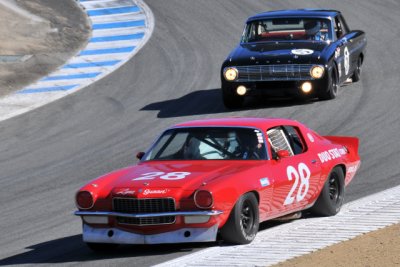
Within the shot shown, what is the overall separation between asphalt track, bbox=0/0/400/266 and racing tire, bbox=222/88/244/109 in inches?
6.7

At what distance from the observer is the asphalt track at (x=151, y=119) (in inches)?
436

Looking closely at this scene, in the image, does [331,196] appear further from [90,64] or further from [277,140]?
[90,64]

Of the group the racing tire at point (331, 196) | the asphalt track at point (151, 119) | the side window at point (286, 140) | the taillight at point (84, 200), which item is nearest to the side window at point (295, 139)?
the side window at point (286, 140)

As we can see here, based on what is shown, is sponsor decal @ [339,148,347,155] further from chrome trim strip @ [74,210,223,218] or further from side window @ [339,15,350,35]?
side window @ [339,15,350,35]

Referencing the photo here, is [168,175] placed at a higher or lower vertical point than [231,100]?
higher

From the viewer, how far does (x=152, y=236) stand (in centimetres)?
922

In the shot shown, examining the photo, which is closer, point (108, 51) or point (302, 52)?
point (302, 52)

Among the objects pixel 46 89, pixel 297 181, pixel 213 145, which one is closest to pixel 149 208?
pixel 213 145

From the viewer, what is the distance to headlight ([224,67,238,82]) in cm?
1762

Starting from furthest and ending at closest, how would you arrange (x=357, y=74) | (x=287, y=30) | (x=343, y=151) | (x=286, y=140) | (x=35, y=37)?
(x=35, y=37) < (x=357, y=74) < (x=287, y=30) < (x=343, y=151) < (x=286, y=140)

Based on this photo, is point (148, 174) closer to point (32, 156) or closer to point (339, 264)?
point (339, 264)

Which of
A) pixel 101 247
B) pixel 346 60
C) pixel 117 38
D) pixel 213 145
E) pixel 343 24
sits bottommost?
pixel 117 38

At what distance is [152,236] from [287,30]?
9.81 m

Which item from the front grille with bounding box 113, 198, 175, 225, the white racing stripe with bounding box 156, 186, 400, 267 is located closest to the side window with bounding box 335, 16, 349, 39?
the white racing stripe with bounding box 156, 186, 400, 267
